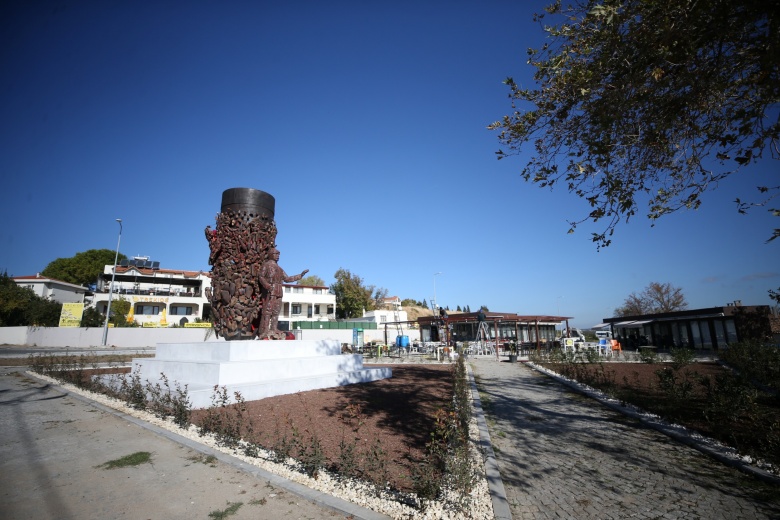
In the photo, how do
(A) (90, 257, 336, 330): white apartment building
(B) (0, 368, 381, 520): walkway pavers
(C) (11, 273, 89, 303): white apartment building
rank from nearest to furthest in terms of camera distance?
(B) (0, 368, 381, 520): walkway pavers, (C) (11, 273, 89, 303): white apartment building, (A) (90, 257, 336, 330): white apartment building

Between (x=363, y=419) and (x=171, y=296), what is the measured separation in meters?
47.8

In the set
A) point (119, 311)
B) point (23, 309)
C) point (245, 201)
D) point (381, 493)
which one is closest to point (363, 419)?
point (381, 493)

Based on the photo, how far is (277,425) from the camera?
6340 millimetres

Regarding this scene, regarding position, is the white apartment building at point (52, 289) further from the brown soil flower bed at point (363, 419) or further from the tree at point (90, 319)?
the brown soil flower bed at point (363, 419)

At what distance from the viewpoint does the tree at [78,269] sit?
54.9 m

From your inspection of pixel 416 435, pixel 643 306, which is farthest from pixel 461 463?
pixel 643 306

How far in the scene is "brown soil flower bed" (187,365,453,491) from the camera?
520 centimetres

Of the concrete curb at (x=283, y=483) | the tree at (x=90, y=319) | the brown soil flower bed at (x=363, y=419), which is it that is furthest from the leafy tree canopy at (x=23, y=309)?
the concrete curb at (x=283, y=483)

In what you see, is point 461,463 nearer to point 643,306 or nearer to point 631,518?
point 631,518

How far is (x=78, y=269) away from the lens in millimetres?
54812

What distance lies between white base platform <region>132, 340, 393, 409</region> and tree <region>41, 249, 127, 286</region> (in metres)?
58.7

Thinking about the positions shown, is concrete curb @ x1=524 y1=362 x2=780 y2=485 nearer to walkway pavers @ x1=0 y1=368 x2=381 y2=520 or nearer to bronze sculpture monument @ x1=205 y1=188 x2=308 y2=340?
walkway pavers @ x1=0 y1=368 x2=381 y2=520

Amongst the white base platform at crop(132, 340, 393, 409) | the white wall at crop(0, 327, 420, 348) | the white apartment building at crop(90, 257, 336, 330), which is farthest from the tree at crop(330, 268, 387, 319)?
the white base platform at crop(132, 340, 393, 409)

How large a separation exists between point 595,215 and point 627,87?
1.85m
